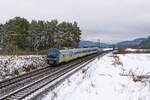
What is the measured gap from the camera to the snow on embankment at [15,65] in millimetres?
14234

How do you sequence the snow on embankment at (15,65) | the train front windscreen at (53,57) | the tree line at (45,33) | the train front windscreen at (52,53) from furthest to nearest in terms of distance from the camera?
1. the tree line at (45,33)
2. the train front windscreen at (52,53)
3. the train front windscreen at (53,57)
4. the snow on embankment at (15,65)

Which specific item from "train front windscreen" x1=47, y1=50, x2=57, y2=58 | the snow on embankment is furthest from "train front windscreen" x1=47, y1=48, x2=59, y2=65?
the snow on embankment

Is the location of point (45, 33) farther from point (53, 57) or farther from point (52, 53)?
point (53, 57)

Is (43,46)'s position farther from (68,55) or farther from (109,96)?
(109,96)

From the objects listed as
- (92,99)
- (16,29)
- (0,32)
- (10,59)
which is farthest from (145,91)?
(0,32)

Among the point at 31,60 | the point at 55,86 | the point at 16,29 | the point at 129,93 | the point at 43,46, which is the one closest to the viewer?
the point at 129,93

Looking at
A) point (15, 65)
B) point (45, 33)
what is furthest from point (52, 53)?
point (45, 33)

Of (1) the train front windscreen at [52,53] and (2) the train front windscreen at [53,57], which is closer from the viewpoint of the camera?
(2) the train front windscreen at [53,57]

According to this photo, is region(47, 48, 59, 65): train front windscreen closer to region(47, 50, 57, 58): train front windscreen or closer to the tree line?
region(47, 50, 57, 58): train front windscreen

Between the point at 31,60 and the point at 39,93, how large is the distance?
10904mm

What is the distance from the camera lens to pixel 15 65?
15625mm

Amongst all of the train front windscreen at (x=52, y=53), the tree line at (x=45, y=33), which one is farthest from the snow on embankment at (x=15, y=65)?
the tree line at (x=45, y=33)

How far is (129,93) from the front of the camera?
6.65 meters

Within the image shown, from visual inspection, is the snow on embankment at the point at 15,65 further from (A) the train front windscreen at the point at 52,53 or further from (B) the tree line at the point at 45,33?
(B) the tree line at the point at 45,33
